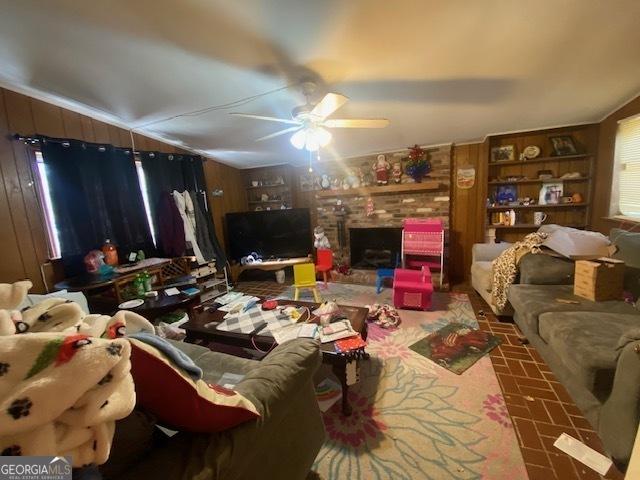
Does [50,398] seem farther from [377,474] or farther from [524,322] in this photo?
[524,322]

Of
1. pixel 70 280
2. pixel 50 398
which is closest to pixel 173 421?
pixel 50 398

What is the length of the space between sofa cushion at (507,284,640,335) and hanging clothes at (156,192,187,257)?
3775mm

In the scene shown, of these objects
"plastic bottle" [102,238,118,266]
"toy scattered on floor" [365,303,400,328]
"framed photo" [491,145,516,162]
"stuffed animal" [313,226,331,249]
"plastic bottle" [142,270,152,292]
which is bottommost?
"toy scattered on floor" [365,303,400,328]

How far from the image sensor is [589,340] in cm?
139

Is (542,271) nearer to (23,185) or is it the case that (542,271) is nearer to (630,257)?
(630,257)

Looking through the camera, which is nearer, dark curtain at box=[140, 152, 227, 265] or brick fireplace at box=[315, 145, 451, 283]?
dark curtain at box=[140, 152, 227, 265]

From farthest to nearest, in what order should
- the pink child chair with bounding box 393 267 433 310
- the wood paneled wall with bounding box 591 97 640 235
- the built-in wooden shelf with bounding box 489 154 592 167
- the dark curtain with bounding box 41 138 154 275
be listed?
the built-in wooden shelf with bounding box 489 154 592 167 → the pink child chair with bounding box 393 267 433 310 → the wood paneled wall with bounding box 591 97 640 235 → the dark curtain with bounding box 41 138 154 275

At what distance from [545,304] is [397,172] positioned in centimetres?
254

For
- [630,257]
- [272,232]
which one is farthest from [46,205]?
[630,257]

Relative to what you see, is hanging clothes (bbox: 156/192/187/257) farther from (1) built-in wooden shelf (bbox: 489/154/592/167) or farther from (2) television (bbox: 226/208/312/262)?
(1) built-in wooden shelf (bbox: 489/154/592/167)

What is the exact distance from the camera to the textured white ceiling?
1406mm

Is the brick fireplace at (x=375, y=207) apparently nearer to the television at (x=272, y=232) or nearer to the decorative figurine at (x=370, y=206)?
the decorative figurine at (x=370, y=206)

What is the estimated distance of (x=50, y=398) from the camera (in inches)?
18.7

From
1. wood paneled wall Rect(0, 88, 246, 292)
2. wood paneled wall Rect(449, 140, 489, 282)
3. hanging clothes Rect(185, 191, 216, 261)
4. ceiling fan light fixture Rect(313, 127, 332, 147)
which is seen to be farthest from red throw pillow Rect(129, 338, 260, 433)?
wood paneled wall Rect(449, 140, 489, 282)
